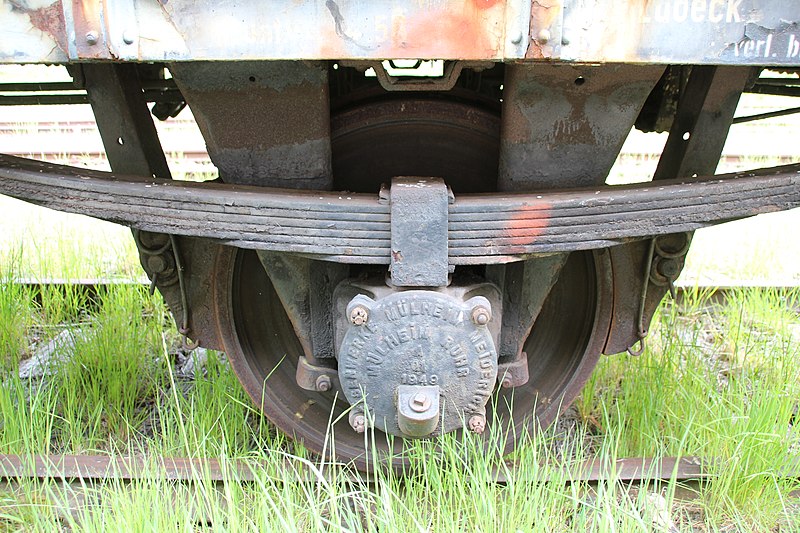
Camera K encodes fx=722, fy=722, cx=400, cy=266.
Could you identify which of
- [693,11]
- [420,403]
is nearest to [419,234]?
[420,403]

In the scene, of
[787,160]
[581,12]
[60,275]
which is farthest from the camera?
[787,160]

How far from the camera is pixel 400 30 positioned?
4.78ft

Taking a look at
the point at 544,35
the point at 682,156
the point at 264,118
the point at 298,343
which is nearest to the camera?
the point at 544,35

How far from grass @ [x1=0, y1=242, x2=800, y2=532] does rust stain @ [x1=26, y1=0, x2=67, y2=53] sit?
3.01ft

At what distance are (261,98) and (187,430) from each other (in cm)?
125

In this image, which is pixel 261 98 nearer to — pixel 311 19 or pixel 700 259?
pixel 311 19

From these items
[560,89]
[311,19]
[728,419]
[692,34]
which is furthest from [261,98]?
[728,419]

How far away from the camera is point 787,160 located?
6.61 meters

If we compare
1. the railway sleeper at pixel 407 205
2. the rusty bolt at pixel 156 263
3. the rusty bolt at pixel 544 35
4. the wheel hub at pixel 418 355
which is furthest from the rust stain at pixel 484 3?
the rusty bolt at pixel 156 263

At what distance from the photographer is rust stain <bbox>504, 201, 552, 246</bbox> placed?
71.9 inches

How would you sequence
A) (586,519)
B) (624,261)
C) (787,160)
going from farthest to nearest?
(787,160) < (624,261) < (586,519)

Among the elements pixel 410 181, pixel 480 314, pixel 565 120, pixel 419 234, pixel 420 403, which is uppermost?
pixel 565 120

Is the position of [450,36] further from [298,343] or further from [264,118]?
[298,343]

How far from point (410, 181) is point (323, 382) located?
724 mm
